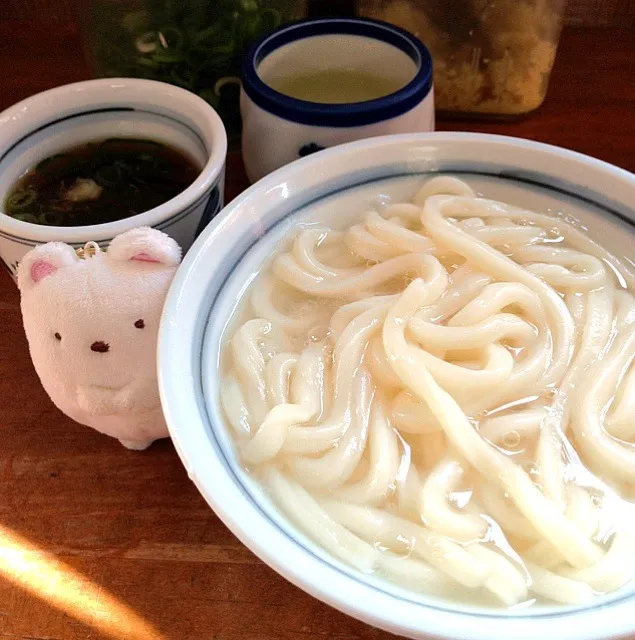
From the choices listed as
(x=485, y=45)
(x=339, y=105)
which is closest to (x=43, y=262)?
(x=339, y=105)

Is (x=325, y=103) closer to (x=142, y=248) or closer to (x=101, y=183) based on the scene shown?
(x=101, y=183)

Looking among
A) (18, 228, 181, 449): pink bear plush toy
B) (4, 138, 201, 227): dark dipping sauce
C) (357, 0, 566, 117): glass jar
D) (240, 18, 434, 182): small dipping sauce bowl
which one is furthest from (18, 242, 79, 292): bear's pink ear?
(357, 0, 566, 117): glass jar

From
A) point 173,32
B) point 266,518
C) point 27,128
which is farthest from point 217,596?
point 173,32

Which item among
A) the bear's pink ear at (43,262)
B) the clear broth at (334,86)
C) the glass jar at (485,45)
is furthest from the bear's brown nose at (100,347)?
the glass jar at (485,45)

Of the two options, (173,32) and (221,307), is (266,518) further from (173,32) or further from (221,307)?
(173,32)

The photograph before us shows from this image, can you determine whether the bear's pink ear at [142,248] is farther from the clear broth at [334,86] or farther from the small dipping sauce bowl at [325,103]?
the clear broth at [334,86]

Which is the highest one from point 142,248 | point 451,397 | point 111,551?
point 142,248

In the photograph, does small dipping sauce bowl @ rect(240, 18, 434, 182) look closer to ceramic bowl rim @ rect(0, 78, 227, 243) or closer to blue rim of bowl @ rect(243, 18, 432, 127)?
blue rim of bowl @ rect(243, 18, 432, 127)
